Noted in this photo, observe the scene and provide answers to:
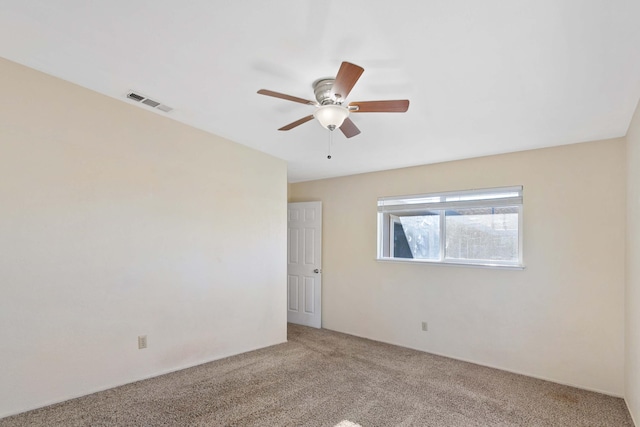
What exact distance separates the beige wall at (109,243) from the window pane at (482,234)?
8.18 ft

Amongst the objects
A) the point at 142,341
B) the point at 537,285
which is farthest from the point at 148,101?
the point at 537,285

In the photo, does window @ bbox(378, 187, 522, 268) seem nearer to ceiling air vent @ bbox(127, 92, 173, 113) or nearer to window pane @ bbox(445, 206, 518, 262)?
window pane @ bbox(445, 206, 518, 262)

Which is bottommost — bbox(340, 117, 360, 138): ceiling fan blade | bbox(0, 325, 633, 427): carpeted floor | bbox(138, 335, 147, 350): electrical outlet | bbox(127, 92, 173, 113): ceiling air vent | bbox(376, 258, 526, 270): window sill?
bbox(0, 325, 633, 427): carpeted floor

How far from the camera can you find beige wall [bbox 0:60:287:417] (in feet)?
7.49

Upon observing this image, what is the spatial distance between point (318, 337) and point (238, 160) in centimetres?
267

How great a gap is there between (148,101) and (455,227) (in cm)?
356

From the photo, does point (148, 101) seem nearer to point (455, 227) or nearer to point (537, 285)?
point (455, 227)

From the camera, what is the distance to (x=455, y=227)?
4.04m

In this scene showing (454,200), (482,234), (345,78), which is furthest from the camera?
(454,200)

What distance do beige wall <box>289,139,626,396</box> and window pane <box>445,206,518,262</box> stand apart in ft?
0.54

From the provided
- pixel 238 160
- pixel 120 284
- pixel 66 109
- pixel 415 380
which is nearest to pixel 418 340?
pixel 415 380

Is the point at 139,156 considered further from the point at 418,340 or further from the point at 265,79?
the point at 418,340

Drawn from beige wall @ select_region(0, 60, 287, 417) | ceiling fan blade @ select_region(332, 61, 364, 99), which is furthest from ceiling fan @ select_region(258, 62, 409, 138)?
beige wall @ select_region(0, 60, 287, 417)

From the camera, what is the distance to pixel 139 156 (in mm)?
2941
